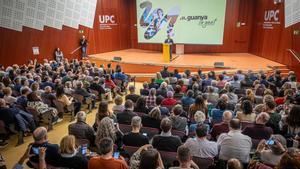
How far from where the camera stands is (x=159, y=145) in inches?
187

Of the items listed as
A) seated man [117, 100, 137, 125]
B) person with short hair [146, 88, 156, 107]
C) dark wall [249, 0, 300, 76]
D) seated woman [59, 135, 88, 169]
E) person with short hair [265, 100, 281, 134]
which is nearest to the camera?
seated woman [59, 135, 88, 169]

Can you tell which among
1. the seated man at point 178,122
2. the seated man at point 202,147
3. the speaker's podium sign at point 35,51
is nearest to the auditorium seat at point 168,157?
the seated man at point 202,147

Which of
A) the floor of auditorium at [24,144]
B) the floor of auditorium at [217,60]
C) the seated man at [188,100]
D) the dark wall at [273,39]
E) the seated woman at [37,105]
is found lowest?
the floor of auditorium at [24,144]

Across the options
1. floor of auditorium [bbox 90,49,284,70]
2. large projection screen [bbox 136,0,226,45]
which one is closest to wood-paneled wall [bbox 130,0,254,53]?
floor of auditorium [bbox 90,49,284,70]

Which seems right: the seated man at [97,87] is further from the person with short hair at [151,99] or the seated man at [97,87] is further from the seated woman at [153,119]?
the seated woman at [153,119]

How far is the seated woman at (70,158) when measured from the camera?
4.19 meters

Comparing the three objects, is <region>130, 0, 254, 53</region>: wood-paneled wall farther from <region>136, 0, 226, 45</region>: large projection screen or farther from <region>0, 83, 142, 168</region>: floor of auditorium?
<region>0, 83, 142, 168</region>: floor of auditorium

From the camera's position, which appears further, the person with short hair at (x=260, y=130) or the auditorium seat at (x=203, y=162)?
the person with short hair at (x=260, y=130)

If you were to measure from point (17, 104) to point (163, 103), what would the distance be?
129 inches

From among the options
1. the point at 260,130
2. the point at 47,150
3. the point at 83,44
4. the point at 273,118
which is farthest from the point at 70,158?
the point at 83,44

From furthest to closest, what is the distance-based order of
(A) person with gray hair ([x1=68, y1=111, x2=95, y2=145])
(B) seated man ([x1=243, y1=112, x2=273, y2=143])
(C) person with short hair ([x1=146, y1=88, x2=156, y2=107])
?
(C) person with short hair ([x1=146, y1=88, x2=156, y2=107]) → (A) person with gray hair ([x1=68, y1=111, x2=95, y2=145]) → (B) seated man ([x1=243, y1=112, x2=273, y2=143])

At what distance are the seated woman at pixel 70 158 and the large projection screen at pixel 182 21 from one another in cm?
1511

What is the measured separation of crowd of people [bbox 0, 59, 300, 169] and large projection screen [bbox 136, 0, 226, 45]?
888cm

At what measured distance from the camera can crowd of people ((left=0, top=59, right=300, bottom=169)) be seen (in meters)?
4.00
